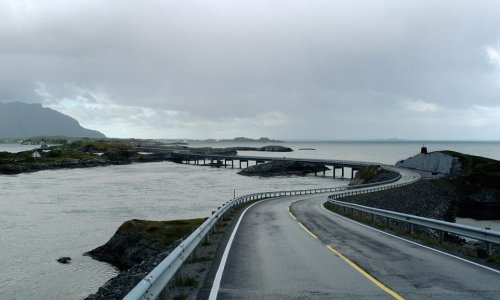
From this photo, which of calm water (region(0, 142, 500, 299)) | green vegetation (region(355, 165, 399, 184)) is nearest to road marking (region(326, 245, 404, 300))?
calm water (region(0, 142, 500, 299))

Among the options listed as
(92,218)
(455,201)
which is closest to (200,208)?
(92,218)

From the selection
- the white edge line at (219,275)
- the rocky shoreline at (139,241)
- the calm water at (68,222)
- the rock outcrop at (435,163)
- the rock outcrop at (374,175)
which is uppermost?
the rock outcrop at (435,163)

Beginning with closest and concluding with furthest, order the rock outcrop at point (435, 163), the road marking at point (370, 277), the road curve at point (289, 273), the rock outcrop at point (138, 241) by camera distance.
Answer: the road marking at point (370, 277)
the road curve at point (289, 273)
the rock outcrop at point (138, 241)
the rock outcrop at point (435, 163)

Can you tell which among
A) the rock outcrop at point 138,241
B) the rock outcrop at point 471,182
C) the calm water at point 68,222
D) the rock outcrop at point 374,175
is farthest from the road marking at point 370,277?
the rock outcrop at point 374,175

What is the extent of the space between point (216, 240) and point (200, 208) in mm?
33022

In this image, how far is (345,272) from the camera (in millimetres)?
9789

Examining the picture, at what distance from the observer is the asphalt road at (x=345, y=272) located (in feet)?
26.3

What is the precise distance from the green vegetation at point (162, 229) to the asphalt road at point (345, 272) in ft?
→ 28.8

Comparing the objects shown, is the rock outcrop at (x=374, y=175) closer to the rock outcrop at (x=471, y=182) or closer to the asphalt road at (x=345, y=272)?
the rock outcrop at (x=471, y=182)

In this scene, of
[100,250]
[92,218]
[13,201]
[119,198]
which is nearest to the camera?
[100,250]

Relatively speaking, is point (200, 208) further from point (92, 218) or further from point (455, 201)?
point (455, 201)

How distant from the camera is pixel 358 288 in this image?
327 inches

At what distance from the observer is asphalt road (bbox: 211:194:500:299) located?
8.03 m

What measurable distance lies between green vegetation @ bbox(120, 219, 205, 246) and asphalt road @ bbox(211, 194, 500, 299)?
8785mm
